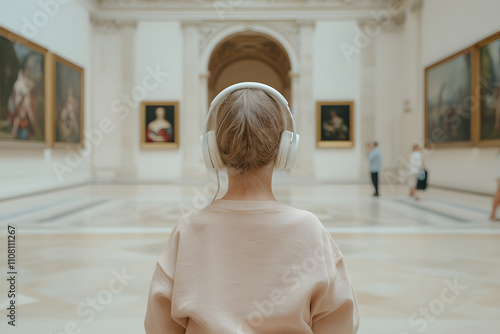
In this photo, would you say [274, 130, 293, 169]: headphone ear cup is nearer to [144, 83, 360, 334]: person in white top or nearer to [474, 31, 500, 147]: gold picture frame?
[144, 83, 360, 334]: person in white top

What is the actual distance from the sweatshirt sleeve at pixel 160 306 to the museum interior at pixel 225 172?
0.31 m

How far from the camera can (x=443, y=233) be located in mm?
7117

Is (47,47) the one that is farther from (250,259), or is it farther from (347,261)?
(250,259)

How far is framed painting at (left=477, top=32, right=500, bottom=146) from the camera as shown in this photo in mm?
12414

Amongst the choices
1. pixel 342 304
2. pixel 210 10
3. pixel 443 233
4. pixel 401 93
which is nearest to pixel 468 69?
pixel 401 93

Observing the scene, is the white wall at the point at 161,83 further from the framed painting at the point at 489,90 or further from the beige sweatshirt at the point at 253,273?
the beige sweatshirt at the point at 253,273

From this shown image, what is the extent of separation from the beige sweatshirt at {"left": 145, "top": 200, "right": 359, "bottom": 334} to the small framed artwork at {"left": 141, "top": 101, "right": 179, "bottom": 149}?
1978cm

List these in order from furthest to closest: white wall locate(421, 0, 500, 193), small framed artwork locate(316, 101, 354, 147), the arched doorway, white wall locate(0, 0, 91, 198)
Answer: the arched doorway
small framed artwork locate(316, 101, 354, 147)
white wall locate(421, 0, 500, 193)
white wall locate(0, 0, 91, 198)

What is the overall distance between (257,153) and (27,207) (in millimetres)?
10605

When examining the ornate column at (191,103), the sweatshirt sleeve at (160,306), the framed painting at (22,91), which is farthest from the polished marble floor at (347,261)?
the ornate column at (191,103)

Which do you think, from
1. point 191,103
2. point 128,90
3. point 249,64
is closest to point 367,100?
point 191,103

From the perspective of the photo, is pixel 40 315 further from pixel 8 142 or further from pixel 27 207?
pixel 8 142

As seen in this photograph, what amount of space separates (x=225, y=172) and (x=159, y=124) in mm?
19917

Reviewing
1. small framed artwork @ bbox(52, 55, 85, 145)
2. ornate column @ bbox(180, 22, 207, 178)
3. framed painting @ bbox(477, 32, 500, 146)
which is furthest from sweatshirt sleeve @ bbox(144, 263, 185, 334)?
ornate column @ bbox(180, 22, 207, 178)
